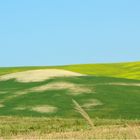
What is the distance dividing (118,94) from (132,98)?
2284mm

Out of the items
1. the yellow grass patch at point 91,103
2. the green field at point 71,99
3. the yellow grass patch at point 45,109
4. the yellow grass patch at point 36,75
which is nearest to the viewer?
the green field at point 71,99

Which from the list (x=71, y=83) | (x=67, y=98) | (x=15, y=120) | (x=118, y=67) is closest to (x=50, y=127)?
(x=15, y=120)

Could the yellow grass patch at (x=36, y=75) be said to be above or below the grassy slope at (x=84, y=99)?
above

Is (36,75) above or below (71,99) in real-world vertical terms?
above

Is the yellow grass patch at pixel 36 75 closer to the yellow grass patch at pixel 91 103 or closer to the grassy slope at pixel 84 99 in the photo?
the grassy slope at pixel 84 99

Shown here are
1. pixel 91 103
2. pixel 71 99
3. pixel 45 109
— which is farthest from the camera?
pixel 91 103

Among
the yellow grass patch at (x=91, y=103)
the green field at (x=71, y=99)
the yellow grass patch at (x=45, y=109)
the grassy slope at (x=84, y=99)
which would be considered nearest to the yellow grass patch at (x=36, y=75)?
the green field at (x=71, y=99)

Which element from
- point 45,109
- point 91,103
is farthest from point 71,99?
point 91,103

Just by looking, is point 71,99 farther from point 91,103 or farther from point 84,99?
point 84,99

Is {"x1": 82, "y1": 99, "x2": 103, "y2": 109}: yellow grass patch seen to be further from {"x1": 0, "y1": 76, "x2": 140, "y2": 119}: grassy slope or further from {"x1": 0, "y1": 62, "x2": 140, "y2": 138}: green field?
{"x1": 0, "y1": 76, "x2": 140, "y2": 119}: grassy slope

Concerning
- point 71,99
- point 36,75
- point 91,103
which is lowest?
point 91,103

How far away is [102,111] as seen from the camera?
37094 millimetres

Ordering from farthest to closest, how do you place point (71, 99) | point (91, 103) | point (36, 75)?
point (36, 75)
point (91, 103)
point (71, 99)

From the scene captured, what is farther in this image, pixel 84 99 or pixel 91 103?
pixel 84 99
